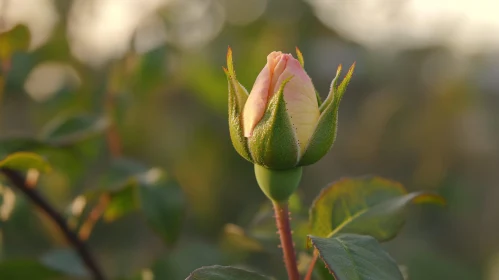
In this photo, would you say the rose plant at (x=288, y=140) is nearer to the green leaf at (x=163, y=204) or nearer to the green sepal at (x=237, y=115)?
the green sepal at (x=237, y=115)

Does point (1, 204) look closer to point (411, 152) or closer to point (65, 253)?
point (65, 253)

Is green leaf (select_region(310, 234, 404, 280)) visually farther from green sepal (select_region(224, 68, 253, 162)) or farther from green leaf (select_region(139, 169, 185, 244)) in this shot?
green leaf (select_region(139, 169, 185, 244))

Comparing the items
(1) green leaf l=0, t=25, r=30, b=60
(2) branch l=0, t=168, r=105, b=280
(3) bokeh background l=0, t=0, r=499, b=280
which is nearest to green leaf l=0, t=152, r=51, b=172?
(2) branch l=0, t=168, r=105, b=280

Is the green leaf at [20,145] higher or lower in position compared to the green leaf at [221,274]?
lower

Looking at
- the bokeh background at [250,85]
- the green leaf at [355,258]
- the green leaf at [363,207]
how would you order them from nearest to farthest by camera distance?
the green leaf at [355,258], the green leaf at [363,207], the bokeh background at [250,85]

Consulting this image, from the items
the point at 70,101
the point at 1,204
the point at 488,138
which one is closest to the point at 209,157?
the point at 70,101

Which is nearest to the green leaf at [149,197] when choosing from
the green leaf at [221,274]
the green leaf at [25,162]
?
the green leaf at [25,162]
